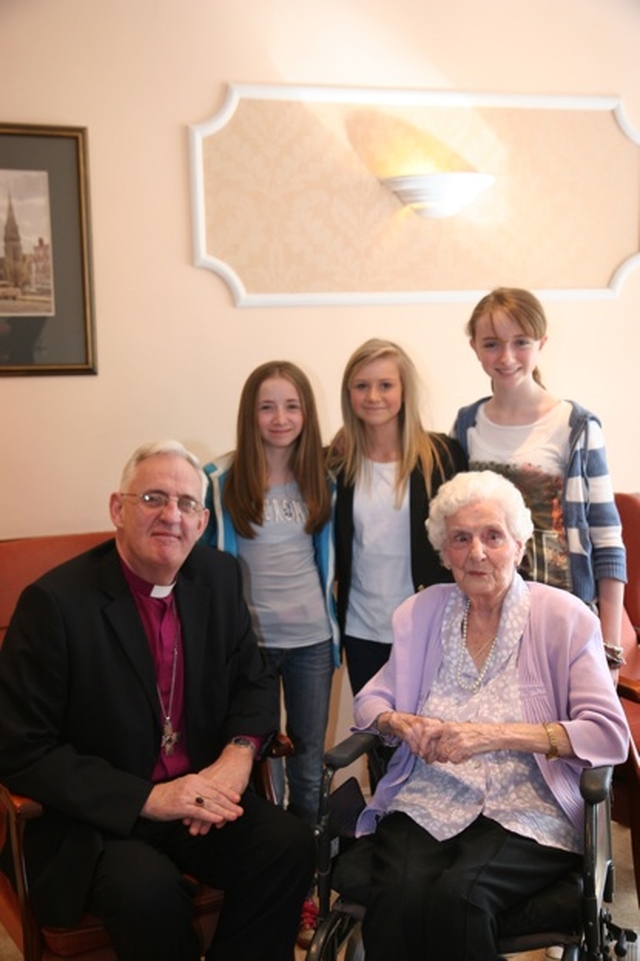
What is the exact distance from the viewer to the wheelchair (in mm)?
2021

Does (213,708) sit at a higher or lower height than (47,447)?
lower

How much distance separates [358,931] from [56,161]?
2225mm

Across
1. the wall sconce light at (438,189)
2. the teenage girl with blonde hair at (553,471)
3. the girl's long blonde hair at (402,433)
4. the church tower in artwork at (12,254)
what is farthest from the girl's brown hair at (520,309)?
the church tower in artwork at (12,254)

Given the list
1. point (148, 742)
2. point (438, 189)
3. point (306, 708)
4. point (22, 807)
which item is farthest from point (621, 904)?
point (438, 189)

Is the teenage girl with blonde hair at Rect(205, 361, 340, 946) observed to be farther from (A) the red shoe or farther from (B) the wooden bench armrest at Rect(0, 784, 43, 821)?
(B) the wooden bench armrest at Rect(0, 784, 43, 821)

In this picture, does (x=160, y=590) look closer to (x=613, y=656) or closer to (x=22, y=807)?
(x=22, y=807)

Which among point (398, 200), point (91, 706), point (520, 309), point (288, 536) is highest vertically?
point (398, 200)

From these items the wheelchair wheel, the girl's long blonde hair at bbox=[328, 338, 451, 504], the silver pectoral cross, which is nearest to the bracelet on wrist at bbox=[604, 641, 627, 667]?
A: the girl's long blonde hair at bbox=[328, 338, 451, 504]

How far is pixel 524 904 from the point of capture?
207cm

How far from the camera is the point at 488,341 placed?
2.69m

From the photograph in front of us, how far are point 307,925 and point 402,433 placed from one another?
4.31 ft

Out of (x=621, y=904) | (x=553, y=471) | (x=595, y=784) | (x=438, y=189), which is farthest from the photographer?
(x=438, y=189)

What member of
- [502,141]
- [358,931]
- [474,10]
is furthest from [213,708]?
[474,10]

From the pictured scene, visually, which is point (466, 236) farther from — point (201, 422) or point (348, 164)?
point (201, 422)
